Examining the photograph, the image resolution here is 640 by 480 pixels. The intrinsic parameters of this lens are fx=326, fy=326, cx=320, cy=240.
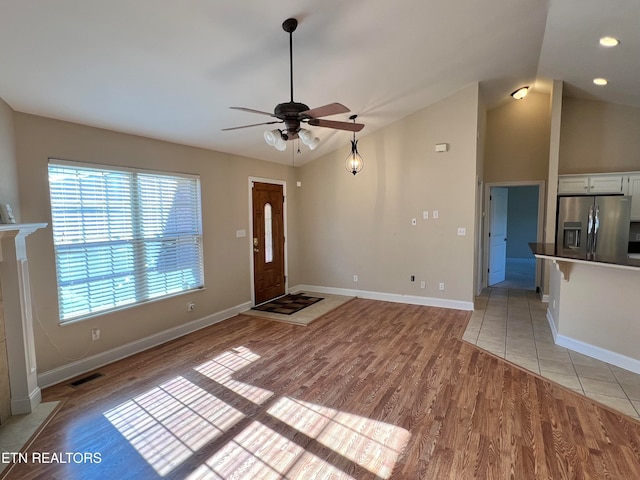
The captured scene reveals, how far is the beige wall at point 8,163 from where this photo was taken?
2672 millimetres

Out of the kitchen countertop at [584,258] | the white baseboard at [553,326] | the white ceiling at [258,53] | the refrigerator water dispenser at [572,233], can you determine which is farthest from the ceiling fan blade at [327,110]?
the refrigerator water dispenser at [572,233]

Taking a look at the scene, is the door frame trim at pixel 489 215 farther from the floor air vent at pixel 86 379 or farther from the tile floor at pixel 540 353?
the floor air vent at pixel 86 379

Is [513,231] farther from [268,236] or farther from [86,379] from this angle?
[86,379]

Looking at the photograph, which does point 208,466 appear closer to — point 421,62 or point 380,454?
point 380,454

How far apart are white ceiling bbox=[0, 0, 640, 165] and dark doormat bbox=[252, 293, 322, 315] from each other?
2720 mm

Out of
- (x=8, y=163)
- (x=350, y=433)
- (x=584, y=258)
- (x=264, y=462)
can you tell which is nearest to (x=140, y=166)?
(x=8, y=163)

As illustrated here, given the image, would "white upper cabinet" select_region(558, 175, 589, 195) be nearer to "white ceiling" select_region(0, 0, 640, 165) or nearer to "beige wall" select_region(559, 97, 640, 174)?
"beige wall" select_region(559, 97, 640, 174)

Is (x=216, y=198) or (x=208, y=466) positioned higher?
(x=216, y=198)

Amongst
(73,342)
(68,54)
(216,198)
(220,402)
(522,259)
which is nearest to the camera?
(68,54)

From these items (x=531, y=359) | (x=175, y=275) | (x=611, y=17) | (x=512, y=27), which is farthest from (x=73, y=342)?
(x=611, y=17)

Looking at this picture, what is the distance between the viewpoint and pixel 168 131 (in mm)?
3939

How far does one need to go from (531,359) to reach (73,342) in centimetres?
480

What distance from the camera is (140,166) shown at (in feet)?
12.8

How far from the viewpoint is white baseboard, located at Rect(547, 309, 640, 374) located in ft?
10.4
